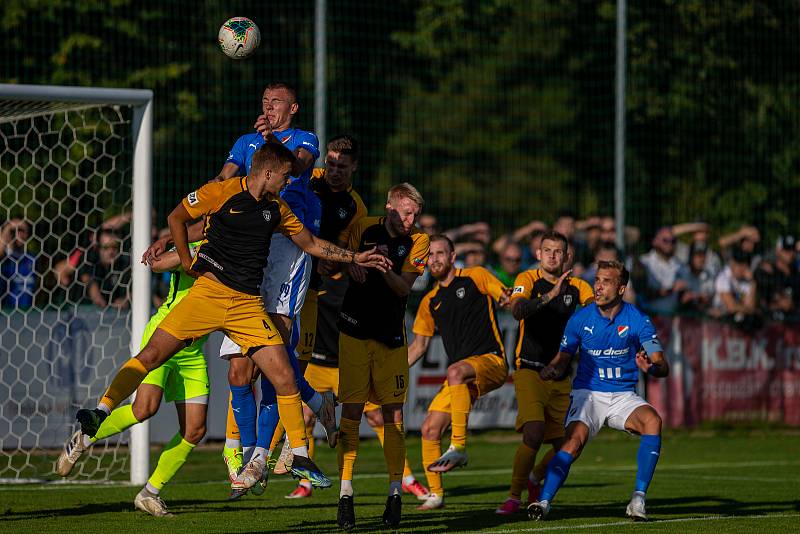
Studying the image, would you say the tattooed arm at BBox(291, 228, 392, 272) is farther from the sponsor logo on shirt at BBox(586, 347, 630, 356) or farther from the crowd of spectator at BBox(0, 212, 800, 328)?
the crowd of spectator at BBox(0, 212, 800, 328)

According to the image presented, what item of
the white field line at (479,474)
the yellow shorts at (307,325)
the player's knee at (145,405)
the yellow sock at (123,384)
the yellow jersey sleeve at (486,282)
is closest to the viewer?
the yellow sock at (123,384)

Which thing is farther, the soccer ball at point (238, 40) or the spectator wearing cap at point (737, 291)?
the spectator wearing cap at point (737, 291)

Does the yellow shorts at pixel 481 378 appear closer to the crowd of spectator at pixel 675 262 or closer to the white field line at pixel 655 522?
the white field line at pixel 655 522

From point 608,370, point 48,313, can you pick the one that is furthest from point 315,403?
point 48,313

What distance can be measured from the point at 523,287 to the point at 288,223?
2.59m

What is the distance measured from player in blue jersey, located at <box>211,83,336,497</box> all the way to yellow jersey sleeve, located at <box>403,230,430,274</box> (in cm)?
78

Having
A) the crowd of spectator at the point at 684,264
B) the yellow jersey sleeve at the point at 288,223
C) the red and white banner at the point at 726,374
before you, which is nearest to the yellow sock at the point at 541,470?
the yellow jersey sleeve at the point at 288,223

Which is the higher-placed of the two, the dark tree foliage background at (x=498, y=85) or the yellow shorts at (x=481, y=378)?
the dark tree foliage background at (x=498, y=85)

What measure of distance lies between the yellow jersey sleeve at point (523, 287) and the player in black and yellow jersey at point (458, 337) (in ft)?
→ 1.12

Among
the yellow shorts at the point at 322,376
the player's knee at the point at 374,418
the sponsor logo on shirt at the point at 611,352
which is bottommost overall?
the player's knee at the point at 374,418

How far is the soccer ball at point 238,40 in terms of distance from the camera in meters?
10.0

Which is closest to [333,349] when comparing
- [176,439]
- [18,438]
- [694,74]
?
[176,439]

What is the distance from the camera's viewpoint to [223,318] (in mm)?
9008

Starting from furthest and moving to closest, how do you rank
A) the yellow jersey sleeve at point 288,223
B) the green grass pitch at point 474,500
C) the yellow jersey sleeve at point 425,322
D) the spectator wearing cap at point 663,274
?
the spectator wearing cap at point 663,274
the yellow jersey sleeve at point 425,322
the green grass pitch at point 474,500
the yellow jersey sleeve at point 288,223
